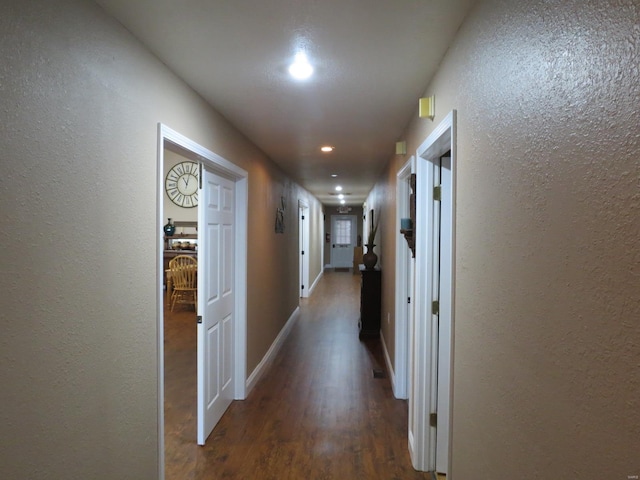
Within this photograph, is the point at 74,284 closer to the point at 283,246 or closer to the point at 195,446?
the point at 195,446

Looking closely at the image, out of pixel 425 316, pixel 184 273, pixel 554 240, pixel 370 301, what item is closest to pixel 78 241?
pixel 554 240

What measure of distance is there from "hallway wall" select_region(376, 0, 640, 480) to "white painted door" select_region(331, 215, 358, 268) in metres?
13.4

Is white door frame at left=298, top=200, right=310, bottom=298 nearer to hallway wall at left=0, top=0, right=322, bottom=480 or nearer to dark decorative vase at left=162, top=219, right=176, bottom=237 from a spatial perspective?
dark decorative vase at left=162, top=219, right=176, bottom=237

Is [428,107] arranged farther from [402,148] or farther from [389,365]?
[389,365]

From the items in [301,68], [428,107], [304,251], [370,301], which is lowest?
[370,301]

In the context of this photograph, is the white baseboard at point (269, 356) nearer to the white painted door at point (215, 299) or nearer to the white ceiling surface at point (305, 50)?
the white painted door at point (215, 299)

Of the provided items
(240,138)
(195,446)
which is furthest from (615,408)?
(240,138)

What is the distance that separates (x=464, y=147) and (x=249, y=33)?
0.95 m

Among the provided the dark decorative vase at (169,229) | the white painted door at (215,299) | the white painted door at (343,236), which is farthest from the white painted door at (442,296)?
the white painted door at (343,236)

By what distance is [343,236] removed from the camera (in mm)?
14781

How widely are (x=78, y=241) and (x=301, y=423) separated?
2.34 meters

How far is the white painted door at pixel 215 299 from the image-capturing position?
2.68 metres

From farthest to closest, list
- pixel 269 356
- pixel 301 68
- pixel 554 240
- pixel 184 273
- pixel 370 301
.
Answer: pixel 184 273, pixel 370 301, pixel 269 356, pixel 301 68, pixel 554 240

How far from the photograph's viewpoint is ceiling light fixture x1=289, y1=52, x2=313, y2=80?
71.7 inches
